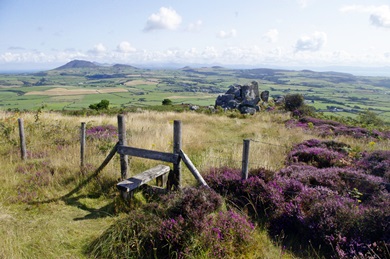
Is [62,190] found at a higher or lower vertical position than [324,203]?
lower

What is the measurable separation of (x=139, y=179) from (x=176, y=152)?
104cm

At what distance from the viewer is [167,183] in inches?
254

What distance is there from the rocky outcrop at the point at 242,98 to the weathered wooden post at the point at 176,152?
80.6 ft

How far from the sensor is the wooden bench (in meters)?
5.62

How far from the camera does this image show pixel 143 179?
5875mm

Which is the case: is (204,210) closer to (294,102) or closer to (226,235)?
(226,235)

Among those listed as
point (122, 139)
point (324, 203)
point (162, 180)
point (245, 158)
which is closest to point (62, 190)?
point (122, 139)

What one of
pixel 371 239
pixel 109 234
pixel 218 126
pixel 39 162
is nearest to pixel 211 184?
pixel 109 234

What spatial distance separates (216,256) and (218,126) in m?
14.0

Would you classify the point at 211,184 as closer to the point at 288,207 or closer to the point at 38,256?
the point at 288,207

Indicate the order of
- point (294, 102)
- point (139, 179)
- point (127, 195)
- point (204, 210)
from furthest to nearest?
point (294, 102) → point (139, 179) → point (127, 195) → point (204, 210)

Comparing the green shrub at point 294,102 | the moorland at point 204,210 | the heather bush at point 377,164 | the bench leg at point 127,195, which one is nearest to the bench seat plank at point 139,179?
the bench leg at point 127,195

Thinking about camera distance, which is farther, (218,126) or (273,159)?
(218,126)

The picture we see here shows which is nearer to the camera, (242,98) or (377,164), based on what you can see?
(377,164)
